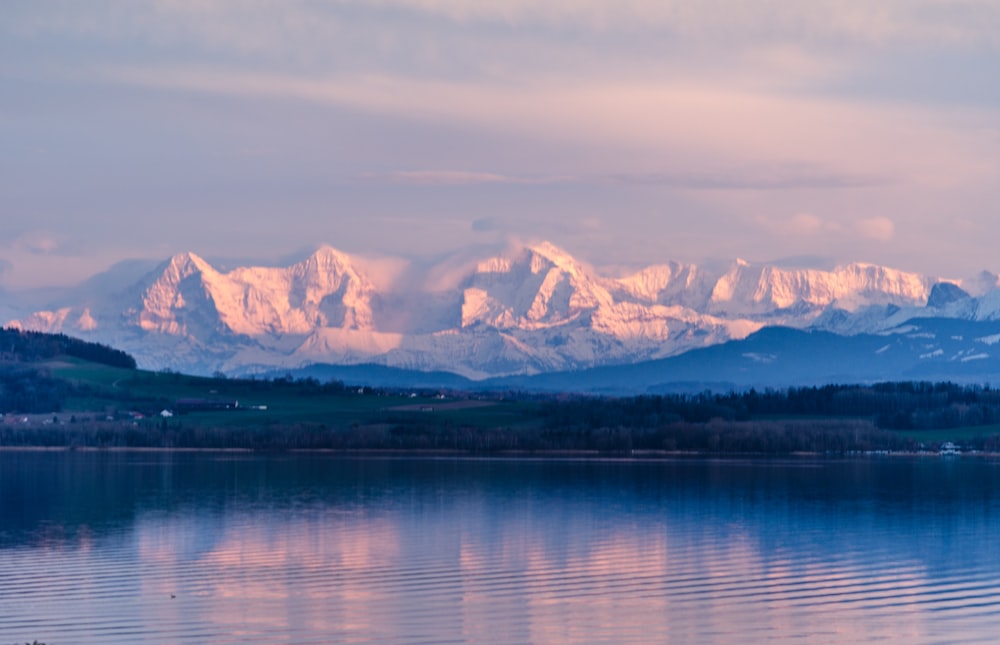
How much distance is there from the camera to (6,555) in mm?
85562

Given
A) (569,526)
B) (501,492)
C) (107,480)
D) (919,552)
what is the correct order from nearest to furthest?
1. (919,552)
2. (569,526)
3. (501,492)
4. (107,480)

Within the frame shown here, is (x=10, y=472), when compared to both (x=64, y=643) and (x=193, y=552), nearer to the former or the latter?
(x=193, y=552)

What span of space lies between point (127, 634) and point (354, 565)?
20835 mm

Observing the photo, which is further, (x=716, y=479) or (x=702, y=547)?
(x=716, y=479)

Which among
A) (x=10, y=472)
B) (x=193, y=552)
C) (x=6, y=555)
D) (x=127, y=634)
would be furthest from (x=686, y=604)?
(x=10, y=472)

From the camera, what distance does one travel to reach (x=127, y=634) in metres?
63.8

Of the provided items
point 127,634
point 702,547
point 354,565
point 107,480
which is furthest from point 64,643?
point 107,480

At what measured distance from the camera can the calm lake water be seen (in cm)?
6644

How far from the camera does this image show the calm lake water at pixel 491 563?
66.4 m

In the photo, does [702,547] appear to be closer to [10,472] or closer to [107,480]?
[107,480]

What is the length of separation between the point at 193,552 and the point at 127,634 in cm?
2514

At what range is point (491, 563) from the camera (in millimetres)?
85250

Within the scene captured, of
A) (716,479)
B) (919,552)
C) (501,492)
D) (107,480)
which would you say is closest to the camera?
(919,552)

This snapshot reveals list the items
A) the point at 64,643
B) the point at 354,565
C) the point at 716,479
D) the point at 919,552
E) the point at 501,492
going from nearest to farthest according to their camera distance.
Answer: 1. the point at 64,643
2. the point at 354,565
3. the point at 919,552
4. the point at 501,492
5. the point at 716,479
